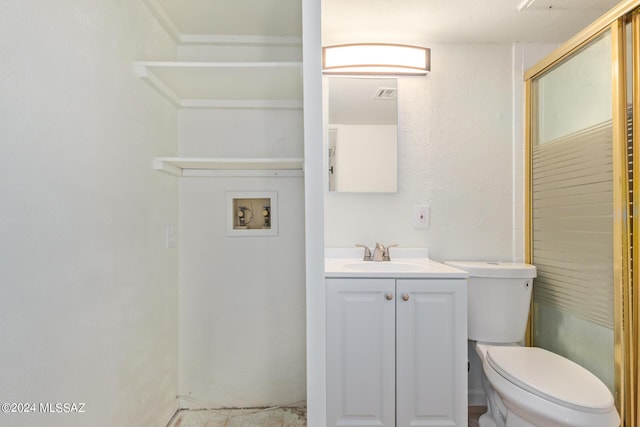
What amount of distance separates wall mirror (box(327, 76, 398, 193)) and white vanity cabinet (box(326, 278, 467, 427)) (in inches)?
26.1

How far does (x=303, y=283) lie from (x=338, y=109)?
105 cm

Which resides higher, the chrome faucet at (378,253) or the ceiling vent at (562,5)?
the ceiling vent at (562,5)

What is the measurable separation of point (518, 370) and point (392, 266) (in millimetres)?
723

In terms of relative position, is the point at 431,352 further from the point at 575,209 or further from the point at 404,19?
the point at 404,19

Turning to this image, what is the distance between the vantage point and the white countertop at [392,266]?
1.54 m

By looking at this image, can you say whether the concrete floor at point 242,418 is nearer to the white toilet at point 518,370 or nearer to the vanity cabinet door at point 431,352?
the vanity cabinet door at point 431,352

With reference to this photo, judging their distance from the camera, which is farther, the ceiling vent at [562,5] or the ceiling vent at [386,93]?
the ceiling vent at [386,93]

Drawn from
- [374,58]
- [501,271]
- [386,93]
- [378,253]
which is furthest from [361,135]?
Result: [501,271]

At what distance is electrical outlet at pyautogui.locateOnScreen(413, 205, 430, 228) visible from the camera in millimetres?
1992

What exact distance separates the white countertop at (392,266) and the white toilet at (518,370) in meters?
0.19

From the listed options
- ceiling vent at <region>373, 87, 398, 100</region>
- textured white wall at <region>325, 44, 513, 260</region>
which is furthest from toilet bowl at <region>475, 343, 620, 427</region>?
ceiling vent at <region>373, 87, 398, 100</region>

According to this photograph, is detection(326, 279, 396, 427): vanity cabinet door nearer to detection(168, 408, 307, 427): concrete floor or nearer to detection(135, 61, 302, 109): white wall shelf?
detection(168, 408, 307, 427): concrete floor

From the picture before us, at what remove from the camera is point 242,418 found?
1.74 meters


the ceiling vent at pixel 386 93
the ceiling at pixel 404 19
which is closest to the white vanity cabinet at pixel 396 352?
the ceiling vent at pixel 386 93
